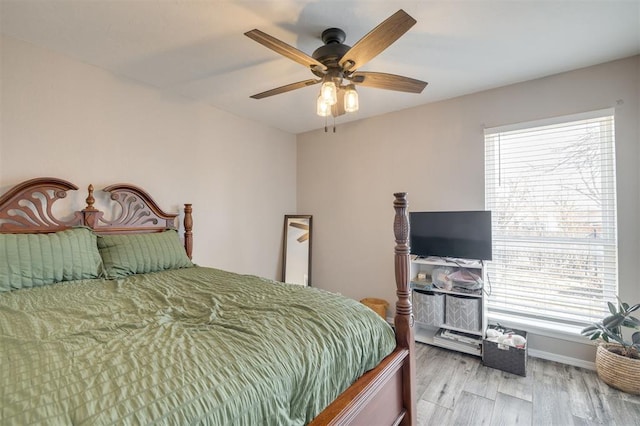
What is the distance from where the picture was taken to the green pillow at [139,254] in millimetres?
2061

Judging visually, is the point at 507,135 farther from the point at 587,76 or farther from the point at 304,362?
the point at 304,362

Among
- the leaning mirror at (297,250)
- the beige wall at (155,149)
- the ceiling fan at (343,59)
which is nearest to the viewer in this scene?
the ceiling fan at (343,59)

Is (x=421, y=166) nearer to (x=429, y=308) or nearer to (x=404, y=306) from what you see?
(x=429, y=308)

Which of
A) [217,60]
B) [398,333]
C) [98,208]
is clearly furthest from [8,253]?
[398,333]

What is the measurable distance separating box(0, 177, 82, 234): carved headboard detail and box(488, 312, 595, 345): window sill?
12.3 feet

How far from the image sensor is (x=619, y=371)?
80.6 inches

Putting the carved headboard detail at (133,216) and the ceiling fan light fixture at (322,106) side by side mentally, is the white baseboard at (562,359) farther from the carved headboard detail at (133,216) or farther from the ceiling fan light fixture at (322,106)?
the carved headboard detail at (133,216)

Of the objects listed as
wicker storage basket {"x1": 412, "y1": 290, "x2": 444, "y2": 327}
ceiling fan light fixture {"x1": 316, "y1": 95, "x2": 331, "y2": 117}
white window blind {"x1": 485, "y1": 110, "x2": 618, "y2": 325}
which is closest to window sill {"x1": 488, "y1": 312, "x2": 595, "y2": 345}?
white window blind {"x1": 485, "y1": 110, "x2": 618, "y2": 325}

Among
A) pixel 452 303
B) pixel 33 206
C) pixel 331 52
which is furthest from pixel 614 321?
pixel 33 206

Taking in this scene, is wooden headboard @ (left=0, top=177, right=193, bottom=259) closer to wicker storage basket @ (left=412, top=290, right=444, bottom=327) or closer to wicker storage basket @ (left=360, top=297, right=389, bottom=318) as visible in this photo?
wicker storage basket @ (left=360, top=297, right=389, bottom=318)

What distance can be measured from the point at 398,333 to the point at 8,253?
2230 millimetres

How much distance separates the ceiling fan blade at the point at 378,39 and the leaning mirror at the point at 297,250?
2530 mm

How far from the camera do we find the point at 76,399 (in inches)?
26.3

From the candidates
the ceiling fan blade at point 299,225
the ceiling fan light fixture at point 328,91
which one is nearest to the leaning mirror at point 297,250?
the ceiling fan blade at point 299,225
